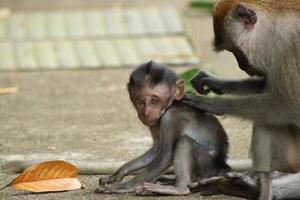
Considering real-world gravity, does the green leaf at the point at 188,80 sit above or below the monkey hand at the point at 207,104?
below

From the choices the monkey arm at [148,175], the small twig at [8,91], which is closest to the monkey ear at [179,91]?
the monkey arm at [148,175]

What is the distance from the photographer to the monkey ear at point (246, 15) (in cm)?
680

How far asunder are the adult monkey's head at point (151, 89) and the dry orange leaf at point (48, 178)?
65 centimetres

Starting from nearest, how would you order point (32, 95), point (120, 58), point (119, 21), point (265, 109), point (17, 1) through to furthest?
1. point (265, 109)
2. point (32, 95)
3. point (120, 58)
4. point (119, 21)
5. point (17, 1)

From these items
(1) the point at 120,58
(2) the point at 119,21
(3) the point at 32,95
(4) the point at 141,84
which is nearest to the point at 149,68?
(4) the point at 141,84

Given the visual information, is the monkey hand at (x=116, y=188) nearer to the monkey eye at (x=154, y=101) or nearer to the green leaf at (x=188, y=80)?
the monkey eye at (x=154, y=101)

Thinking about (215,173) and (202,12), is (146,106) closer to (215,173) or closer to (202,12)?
(215,173)

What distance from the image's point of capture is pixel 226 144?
7191mm

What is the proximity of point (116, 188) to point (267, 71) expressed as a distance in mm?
1294

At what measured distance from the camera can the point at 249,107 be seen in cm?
705

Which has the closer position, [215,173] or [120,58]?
[215,173]

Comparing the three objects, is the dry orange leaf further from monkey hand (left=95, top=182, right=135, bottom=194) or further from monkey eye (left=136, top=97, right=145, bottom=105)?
monkey eye (left=136, top=97, right=145, bottom=105)

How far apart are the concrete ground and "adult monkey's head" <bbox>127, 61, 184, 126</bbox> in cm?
59

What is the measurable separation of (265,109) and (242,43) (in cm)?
47
